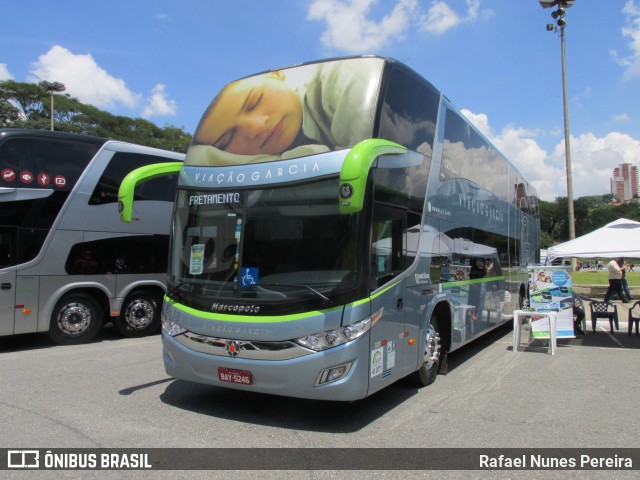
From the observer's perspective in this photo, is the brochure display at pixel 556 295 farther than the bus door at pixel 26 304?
Yes

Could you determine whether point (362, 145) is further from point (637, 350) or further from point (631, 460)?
point (637, 350)

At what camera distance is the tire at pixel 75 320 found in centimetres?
917

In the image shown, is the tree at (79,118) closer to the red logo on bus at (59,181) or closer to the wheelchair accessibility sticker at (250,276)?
the red logo on bus at (59,181)

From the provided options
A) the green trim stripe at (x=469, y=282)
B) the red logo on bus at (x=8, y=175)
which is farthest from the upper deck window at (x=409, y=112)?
the red logo on bus at (x=8, y=175)

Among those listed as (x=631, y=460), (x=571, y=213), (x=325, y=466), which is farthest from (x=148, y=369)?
(x=571, y=213)

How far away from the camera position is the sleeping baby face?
5.26m

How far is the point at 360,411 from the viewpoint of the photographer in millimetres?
5477

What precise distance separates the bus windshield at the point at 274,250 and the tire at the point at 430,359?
7.51 ft

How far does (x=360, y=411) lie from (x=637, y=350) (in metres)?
7.03

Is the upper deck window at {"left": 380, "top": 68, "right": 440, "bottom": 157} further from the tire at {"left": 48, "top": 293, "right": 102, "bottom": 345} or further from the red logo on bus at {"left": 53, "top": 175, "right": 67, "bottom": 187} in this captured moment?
the tire at {"left": 48, "top": 293, "right": 102, "bottom": 345}

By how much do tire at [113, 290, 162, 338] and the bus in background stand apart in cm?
2

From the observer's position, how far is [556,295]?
→ 10258 millimetres

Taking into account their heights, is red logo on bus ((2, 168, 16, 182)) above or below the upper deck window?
below

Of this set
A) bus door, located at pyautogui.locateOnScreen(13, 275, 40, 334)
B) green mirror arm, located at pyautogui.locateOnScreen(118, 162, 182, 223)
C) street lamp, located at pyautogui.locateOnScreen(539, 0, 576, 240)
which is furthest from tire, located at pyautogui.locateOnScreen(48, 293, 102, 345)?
street lamp, located at pyautogui.locateOnScreen(539, 0, 576, 240)
